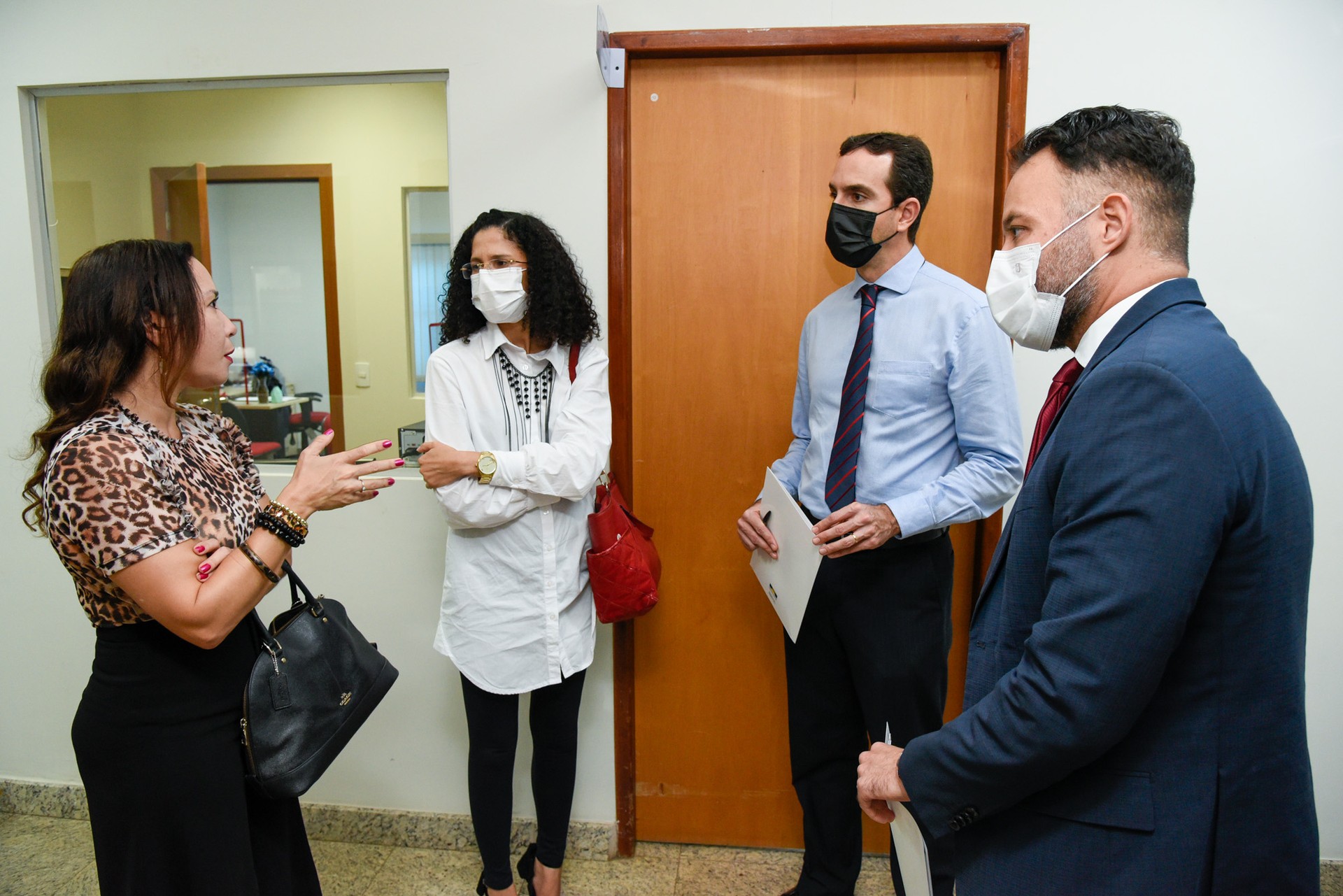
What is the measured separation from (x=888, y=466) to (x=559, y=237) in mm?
993

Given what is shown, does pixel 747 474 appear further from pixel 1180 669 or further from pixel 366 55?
pixel 366 55

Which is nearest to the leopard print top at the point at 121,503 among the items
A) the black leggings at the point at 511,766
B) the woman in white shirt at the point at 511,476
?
the woman in white shirt at the point at 511,476

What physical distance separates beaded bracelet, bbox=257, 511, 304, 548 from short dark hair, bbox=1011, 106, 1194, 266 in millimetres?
1216

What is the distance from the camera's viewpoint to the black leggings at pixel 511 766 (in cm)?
182

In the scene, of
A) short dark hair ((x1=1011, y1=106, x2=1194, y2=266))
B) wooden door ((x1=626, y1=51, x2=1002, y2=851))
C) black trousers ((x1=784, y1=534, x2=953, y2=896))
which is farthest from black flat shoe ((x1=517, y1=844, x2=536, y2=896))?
short dark hair ((x1=1011, y1=106, x2=1194, y2=266))

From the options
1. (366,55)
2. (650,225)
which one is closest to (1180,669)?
(650,225)

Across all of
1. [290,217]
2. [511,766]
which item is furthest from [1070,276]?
[290,217]

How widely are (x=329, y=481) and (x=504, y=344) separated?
62 centimetres

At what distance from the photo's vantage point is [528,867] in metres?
2.01

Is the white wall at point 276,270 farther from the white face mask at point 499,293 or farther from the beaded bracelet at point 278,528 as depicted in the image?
the beaded bracelet at point 278,528

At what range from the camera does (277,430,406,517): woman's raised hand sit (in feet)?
4.04

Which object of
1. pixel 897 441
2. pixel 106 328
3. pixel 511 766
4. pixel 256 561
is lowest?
pixel 511 766

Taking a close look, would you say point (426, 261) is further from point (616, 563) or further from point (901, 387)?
point (901, 387)

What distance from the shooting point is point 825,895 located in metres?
1.85
